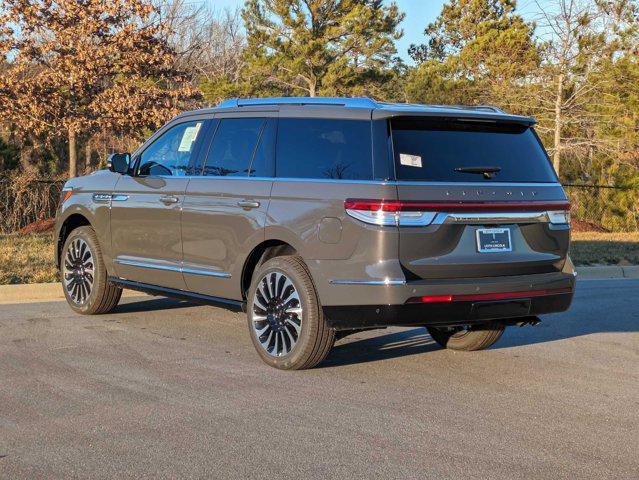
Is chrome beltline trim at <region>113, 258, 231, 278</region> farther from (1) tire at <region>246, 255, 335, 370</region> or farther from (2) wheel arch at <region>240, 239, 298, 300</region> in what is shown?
(1) tire at <region>246, 255, 335, 370</region>

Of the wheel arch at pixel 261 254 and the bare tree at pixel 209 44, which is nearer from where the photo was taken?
the wheel arch at pixel 261 254

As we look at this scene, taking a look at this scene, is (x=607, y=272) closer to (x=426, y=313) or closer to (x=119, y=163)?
(x=119, y=163)

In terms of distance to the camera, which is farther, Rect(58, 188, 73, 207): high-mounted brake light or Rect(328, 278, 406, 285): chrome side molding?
Rect(58, 188, 73, 207): high-mounted brake light

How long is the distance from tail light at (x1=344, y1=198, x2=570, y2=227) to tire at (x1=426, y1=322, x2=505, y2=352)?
1.37 meters

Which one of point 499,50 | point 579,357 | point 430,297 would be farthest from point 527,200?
point 499,50

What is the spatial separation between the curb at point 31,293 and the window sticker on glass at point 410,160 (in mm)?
5559

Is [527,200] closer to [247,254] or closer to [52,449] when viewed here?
[247,254]

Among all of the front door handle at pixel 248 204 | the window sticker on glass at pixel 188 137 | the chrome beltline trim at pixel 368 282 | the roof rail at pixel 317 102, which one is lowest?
the chrome beltline trim at pixel 368 282

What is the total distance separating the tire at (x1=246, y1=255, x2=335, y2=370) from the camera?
21.0 ft

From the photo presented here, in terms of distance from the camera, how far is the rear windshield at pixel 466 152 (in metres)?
6.23

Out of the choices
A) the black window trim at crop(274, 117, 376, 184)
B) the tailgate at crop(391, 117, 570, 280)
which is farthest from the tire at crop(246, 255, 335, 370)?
the tailgate at crop(391, 117, 570, 280)

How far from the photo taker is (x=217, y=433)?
504cm

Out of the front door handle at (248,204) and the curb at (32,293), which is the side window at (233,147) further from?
the curb at (32,293)

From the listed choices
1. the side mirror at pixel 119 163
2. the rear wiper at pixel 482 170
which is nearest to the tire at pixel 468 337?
the rear wiper at pixel 482 170
